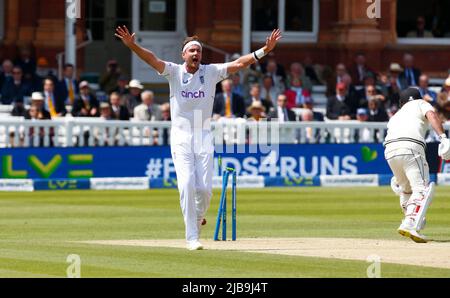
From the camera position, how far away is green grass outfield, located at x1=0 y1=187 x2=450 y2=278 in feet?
45.2

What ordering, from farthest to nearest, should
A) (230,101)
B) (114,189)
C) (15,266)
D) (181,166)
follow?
1. (230,101)
2. (114,189)
3. (181,166)
4. (15,266)

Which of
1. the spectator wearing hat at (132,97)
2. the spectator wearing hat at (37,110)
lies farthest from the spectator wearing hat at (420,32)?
the spectator wearing hat at (37,110)

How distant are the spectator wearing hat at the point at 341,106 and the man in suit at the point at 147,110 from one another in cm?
372

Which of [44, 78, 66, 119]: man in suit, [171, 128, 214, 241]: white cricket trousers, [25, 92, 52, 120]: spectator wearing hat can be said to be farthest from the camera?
[44, 78, 66, 119]: man in suit

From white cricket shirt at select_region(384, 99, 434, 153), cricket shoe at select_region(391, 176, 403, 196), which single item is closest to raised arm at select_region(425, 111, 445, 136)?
white cricket shirt at select_region(384, 99, 434, 153)

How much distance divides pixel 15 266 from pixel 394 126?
502cm

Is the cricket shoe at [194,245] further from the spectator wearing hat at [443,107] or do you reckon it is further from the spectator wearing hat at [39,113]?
the spectator wearing hat at [443,107]

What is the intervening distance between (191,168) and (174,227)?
3669mm

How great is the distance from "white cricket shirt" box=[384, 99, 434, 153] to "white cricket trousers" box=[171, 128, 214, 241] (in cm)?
238

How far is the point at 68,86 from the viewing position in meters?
30.0

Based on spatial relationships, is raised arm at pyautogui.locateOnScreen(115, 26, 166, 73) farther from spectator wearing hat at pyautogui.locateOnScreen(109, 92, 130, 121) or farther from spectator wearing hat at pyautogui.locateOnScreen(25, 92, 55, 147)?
spectator wearing hat at pyautogui.locateOnScreen(109, 92, 130, 121)
